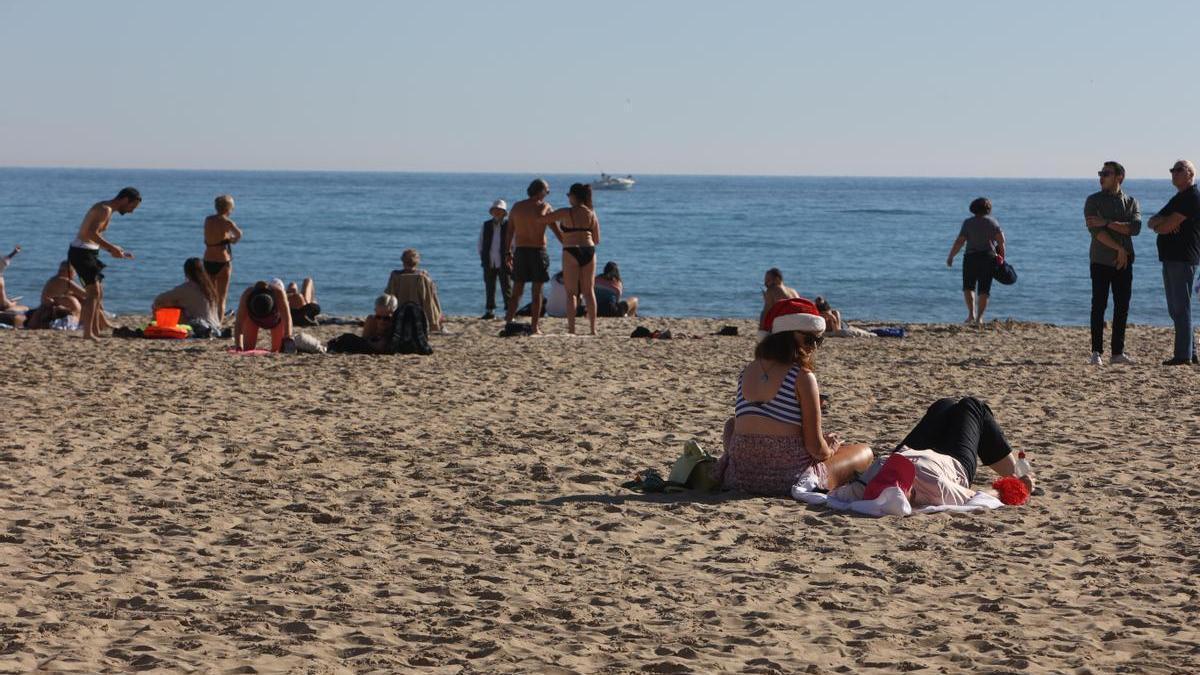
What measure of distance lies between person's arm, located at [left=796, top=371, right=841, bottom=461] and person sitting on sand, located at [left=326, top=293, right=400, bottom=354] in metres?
6.34

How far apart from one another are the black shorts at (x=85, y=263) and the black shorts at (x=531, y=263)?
12.5 feet

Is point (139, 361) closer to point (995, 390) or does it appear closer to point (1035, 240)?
point (995, 390)

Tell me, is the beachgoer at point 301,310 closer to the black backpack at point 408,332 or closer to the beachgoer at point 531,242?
the beachgoer at point 531,242

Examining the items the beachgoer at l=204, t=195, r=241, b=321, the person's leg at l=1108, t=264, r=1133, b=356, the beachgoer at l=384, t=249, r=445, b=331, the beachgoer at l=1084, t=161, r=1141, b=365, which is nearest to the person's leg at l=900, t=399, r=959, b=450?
the beachgoer at l=1084, t=161, r=1141, b=365

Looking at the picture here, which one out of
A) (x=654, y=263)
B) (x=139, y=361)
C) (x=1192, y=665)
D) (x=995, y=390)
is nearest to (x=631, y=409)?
(x=995, y=390)

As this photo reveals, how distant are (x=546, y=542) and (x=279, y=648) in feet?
5.13

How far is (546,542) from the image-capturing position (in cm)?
577

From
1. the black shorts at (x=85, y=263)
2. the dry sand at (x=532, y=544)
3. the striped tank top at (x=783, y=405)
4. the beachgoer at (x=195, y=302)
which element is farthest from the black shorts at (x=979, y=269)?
the striped tank top at (x=783, y=405)

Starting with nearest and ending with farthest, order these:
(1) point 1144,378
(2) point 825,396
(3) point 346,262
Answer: (2) point 825,396 → (1) point 1144,378 → (3) point 346,262

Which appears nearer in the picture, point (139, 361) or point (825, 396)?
point (825, 396)

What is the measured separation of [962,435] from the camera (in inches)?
257

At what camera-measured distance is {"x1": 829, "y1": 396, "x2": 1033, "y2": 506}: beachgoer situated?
6.29 metres

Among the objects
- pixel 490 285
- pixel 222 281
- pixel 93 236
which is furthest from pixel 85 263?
pixel 490 285

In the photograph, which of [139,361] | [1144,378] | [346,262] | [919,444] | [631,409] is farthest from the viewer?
[346,262]
